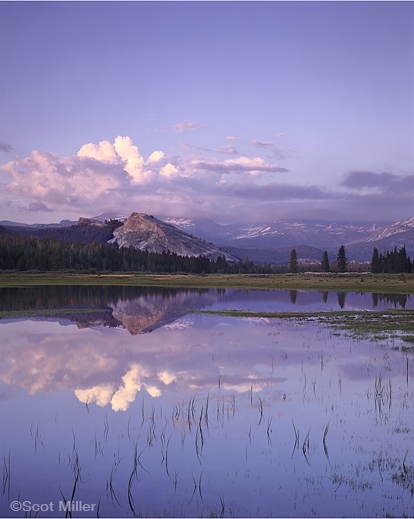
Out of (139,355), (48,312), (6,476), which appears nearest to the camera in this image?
(6,476)

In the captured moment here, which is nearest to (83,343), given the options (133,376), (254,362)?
(133,376)

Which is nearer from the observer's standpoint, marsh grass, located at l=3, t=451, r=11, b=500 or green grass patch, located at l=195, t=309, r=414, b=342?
marsh grass, located at l=3, t=451, r=11, b=500

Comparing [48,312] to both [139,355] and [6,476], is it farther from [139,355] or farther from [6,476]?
[6,476]

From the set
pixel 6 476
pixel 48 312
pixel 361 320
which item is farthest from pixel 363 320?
pixel 6 476

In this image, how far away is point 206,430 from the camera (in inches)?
639

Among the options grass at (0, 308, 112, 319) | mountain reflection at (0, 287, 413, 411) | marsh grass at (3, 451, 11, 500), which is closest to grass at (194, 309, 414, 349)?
mountain reflection at (0, 287, 413, 411)

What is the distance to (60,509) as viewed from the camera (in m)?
11.0

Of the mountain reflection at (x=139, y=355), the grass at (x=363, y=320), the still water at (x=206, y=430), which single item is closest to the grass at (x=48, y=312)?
the mountain reflection at (x=139, y=355)

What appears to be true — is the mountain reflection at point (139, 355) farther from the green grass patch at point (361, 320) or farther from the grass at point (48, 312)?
the green grass patch at point (361, 320)

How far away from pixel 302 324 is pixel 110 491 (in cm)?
3640

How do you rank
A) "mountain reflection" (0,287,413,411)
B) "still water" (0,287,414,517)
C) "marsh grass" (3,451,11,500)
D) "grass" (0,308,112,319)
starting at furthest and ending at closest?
"grass" (0,308,112,319), "mountain reflection" (0,287,413,411), "marsh grass" (3,451,11,500), "still water" (0,287,414,517)

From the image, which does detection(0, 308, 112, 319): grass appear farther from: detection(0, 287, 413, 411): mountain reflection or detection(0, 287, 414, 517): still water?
detection(0, 287, 414, 517): still water

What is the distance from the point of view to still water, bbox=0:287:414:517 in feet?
37.7

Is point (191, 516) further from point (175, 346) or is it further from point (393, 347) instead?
point (393, 347)
